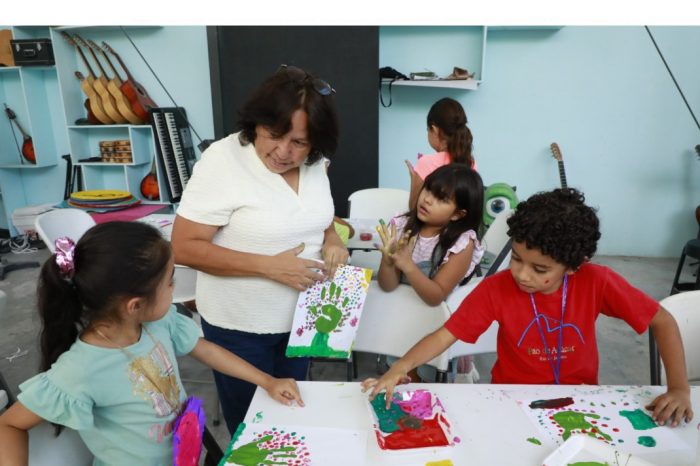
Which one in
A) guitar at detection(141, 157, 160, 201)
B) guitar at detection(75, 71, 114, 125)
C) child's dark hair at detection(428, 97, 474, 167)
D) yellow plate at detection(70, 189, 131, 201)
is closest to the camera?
child's dark hair at detection(428, 97, 474, 167)

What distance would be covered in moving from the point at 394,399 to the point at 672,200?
171 inches

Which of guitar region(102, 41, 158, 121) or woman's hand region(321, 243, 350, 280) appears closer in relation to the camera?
woman's hand region(321, 243, 350, 280)

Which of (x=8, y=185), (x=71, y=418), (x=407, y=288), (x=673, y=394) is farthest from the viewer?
(x=8, y=185)

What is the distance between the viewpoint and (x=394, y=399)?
109 centimetres

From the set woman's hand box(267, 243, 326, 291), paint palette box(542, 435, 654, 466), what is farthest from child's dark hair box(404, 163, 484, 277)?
paint palette box(542, 435, 654, 466)

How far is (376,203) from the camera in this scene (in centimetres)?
332

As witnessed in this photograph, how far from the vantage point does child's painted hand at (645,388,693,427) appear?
1015 mm

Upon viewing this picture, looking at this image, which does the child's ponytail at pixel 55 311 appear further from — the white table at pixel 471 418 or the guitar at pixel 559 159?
the guitar at pixel 559 159

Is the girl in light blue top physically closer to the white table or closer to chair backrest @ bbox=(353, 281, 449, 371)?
the white table

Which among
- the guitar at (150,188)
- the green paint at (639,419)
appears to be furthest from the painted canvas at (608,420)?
the guitar at (150,188)

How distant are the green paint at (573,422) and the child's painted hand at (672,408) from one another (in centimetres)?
13

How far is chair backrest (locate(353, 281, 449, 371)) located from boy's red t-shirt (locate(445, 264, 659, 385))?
240 mm

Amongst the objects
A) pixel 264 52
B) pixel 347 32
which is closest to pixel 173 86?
pixel 264 52
